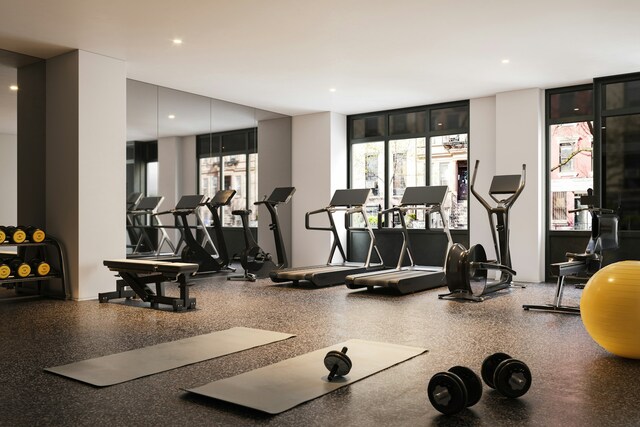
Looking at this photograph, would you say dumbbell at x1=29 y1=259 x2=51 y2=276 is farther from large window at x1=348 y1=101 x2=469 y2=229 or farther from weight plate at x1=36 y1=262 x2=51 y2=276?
large window at x1=348 y1=101 x2=469 y2=229

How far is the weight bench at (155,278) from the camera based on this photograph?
5660mm

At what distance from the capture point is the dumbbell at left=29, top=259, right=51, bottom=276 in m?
6.38

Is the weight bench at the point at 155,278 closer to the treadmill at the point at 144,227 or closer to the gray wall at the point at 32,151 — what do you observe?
the treadmill at the point at 144,227

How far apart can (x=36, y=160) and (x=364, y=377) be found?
5.60 meters

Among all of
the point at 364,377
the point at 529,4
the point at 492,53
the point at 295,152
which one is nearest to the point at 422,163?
the point at 295,152

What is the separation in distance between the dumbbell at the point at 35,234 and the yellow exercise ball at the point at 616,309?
5.69 metres

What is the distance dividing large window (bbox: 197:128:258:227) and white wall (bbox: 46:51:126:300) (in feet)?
6.61

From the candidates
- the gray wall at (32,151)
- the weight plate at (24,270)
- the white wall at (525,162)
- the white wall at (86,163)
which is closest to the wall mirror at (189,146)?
the white wall at (86,163)

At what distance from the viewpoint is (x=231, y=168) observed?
9352 millimetres

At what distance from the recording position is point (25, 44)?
6.32 meters

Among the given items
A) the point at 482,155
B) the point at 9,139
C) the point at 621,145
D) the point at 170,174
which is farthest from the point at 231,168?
the point at 621,145

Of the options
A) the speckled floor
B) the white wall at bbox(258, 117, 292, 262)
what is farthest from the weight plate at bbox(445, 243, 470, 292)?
the white wall at bbox(258, 117, 292, 262)

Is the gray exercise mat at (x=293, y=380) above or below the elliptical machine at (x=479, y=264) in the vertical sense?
below

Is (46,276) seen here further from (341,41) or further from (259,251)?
(341,41)
